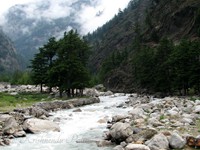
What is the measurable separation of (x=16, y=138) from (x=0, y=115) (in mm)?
9980

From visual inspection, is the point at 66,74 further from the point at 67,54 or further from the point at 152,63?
the point at 152,63

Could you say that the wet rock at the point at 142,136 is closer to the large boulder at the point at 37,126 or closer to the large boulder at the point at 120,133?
the large boulder at the point at 120,133

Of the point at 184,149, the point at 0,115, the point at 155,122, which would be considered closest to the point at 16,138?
the point at 0,115

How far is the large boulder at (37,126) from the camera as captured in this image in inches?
1377

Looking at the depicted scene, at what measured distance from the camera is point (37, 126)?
3566 centimetres

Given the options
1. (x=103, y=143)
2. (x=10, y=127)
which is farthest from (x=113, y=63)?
(x=103, y=143)

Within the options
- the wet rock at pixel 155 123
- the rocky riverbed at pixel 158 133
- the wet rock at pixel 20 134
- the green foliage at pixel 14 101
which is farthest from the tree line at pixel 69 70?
the wet rock at pixel 155 123

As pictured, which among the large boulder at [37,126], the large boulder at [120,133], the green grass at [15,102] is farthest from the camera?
the green grass at [15,102]

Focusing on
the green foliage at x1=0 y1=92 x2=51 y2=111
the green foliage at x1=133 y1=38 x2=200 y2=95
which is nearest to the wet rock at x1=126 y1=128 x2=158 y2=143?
the green foliage at x1=0 y1=92 x2=51 y2=111

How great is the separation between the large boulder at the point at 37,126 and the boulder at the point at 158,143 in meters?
14.0

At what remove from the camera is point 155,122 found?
105ft

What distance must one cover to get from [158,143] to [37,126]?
623 inches

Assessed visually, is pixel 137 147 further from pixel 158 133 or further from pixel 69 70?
pixel 69 70

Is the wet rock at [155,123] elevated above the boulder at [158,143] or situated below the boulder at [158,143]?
above
